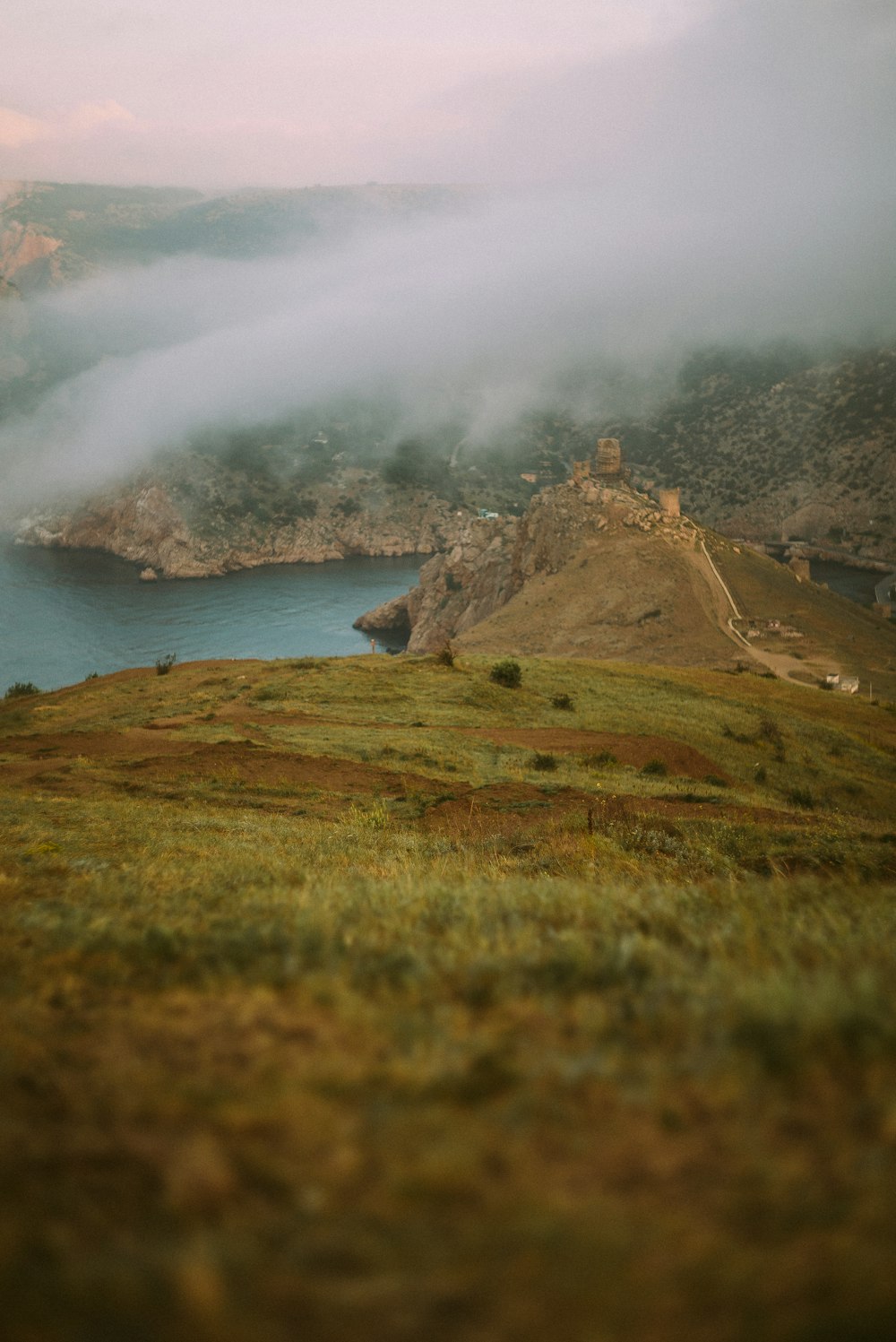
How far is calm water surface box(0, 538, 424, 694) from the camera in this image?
80.1 metres

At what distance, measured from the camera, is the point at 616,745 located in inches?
806

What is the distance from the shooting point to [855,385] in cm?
12025

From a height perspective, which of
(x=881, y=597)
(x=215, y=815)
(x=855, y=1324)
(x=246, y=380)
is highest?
(x=246, y=380)

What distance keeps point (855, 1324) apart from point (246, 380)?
8075 inches

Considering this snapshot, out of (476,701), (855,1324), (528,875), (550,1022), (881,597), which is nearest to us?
(855,1324)

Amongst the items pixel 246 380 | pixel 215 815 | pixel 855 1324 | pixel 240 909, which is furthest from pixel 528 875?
pixel 246 380

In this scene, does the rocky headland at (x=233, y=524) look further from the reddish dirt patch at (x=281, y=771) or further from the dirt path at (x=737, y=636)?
the reddish dirt patch at (x=281, y=771)

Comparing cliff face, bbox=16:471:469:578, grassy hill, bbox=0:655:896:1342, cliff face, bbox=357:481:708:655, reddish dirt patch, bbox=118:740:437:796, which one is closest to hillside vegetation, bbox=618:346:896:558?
cliff face, bbox=16:471:469:578

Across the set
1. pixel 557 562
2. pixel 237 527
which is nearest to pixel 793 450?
pixel 557 562

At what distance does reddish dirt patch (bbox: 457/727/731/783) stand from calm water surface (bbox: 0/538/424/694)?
58.6m

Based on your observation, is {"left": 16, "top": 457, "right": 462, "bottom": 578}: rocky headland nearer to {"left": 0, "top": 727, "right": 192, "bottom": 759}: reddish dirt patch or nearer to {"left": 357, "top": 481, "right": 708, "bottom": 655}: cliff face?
{"left": 357, "top": 481, "right": 708, "bottom": 655}: cliff face

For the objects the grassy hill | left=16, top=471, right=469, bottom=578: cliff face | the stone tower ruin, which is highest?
the grassy hill

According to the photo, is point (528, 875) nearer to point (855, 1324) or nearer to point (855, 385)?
point (855, 1324)

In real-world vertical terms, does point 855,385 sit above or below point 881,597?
above
